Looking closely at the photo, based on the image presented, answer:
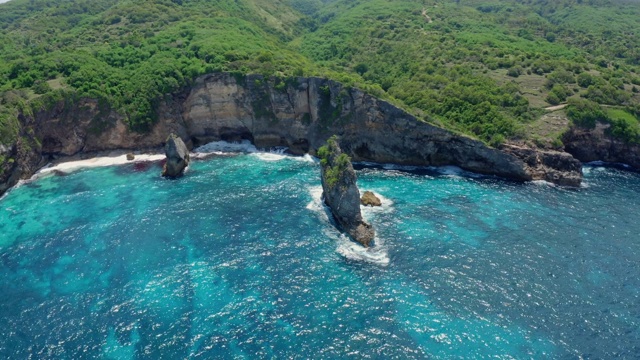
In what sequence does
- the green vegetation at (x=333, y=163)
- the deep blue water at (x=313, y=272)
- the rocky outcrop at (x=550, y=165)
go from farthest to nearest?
the rocky outcrop at (x=550, y=165)
the green vegetation at (x=333, y=163)
the deep blue water at (x=313, y=272)

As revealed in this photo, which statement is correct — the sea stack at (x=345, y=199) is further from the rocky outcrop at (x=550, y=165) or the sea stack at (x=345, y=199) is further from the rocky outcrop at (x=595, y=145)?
the rocky outcrop at (x=595, y=145)

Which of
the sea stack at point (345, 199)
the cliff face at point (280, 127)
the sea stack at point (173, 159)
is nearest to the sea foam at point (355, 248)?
the sea stack at point (345, 199)

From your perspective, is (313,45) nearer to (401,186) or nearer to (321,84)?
(321,84)

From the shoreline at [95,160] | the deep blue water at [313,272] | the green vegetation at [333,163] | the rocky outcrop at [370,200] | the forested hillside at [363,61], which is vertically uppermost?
the forested hillside at [363,61]

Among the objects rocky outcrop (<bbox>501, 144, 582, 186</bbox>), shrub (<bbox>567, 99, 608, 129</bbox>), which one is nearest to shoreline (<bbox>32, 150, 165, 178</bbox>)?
rocky outcrop (<bbox>501, 144, 582, 186</bbox>)

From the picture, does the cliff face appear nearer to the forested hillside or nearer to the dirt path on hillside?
the forested hillside

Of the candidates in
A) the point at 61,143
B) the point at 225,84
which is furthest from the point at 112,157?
the point at 225,84
